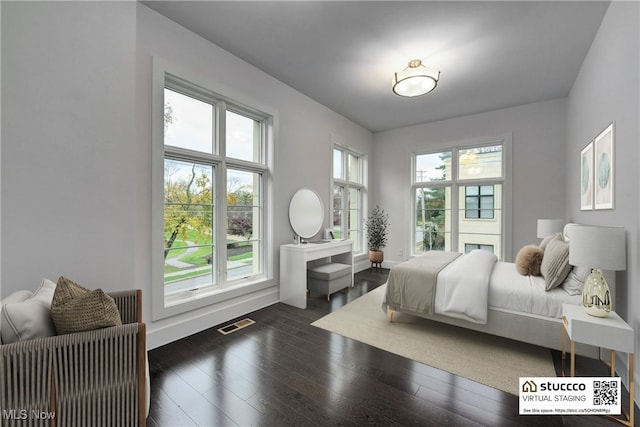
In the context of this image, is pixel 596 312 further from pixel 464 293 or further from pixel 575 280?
pixel 464 293

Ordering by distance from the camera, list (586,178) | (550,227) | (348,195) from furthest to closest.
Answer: (348,195) → (550,227) → (586,178)

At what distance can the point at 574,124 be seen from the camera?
3.49 meters

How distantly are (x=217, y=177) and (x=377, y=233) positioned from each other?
3.54 metres

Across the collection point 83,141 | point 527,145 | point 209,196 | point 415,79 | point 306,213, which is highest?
point 415,79

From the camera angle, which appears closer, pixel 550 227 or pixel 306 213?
pixel 550 227

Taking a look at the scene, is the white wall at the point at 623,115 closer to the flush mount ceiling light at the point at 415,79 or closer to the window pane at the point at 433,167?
the flush mount ceiling light at the point at 415,79

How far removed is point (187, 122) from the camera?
8.87 ft

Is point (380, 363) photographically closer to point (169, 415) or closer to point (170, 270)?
point (169, 415)

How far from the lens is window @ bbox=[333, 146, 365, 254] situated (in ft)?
16.1

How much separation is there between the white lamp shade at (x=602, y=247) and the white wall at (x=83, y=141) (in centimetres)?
321

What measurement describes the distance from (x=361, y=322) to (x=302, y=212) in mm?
1754

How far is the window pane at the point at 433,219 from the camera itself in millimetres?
5121

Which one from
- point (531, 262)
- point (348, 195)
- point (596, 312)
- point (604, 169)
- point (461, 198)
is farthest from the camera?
point (348, 195)

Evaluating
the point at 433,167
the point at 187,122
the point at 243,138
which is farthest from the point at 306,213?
the point at 433,167
